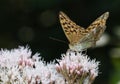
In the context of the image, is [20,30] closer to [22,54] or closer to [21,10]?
[21,10]

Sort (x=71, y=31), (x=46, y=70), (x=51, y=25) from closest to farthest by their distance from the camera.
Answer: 1. (x=46, y=70)
2. (x=71, y=31)
3. (x=51, y=25)

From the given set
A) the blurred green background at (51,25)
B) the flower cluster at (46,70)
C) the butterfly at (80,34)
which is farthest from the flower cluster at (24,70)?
the blurred green background at (51,25)

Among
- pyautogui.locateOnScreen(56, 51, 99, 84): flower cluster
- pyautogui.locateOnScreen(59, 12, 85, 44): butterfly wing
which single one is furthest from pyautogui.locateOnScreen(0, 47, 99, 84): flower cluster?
pyautogui.locateOnScreen(59, 12, 85, 44): butterfly wing

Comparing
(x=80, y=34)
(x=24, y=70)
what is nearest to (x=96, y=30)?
(x=80, y=34)

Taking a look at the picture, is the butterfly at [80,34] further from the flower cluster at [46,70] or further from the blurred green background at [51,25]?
the blurred green background at [51,25]

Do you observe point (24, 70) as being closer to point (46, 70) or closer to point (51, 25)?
point (46, 70)

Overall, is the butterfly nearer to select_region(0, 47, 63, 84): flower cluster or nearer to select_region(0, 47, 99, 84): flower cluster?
select_region(0, 47, 99, 84): flower cluster
